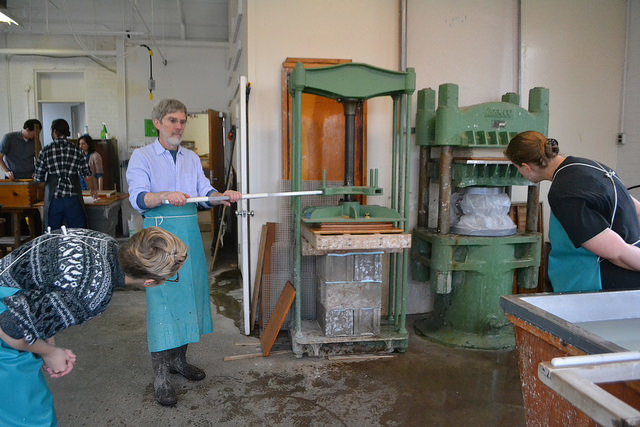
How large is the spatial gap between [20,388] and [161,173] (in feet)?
4.73

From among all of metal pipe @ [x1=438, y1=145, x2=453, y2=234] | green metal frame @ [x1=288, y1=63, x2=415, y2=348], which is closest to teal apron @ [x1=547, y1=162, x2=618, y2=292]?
green metal frame @ [x1=288, y1=63, x2=415, y2=348]

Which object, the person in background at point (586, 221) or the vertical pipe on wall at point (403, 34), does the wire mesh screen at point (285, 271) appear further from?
the person in background at point (586, 221)

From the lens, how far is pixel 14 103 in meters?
8.48

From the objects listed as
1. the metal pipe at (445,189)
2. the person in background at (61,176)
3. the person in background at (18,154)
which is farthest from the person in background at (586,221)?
the person in background at (18,154)

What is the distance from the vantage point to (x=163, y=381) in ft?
8.87

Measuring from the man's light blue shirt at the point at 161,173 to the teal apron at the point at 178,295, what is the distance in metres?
0.12

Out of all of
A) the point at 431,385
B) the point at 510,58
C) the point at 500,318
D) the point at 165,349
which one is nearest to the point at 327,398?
the point at 431,385

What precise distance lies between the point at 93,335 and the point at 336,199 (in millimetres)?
2077

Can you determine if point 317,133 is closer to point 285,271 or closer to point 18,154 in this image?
point 285,271

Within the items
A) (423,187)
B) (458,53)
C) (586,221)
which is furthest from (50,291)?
(458,53)

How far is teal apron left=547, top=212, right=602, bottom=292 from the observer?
2.01 m

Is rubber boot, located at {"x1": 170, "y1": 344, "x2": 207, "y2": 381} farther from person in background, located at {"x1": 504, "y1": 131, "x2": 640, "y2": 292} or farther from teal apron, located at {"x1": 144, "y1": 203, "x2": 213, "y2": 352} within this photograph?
person in background, located at {"x1": 504, "y1": 131, "x2": 640, "y2": 292}

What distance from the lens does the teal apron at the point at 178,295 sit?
2.65 meters

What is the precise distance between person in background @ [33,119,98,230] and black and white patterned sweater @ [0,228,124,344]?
3.55 m
